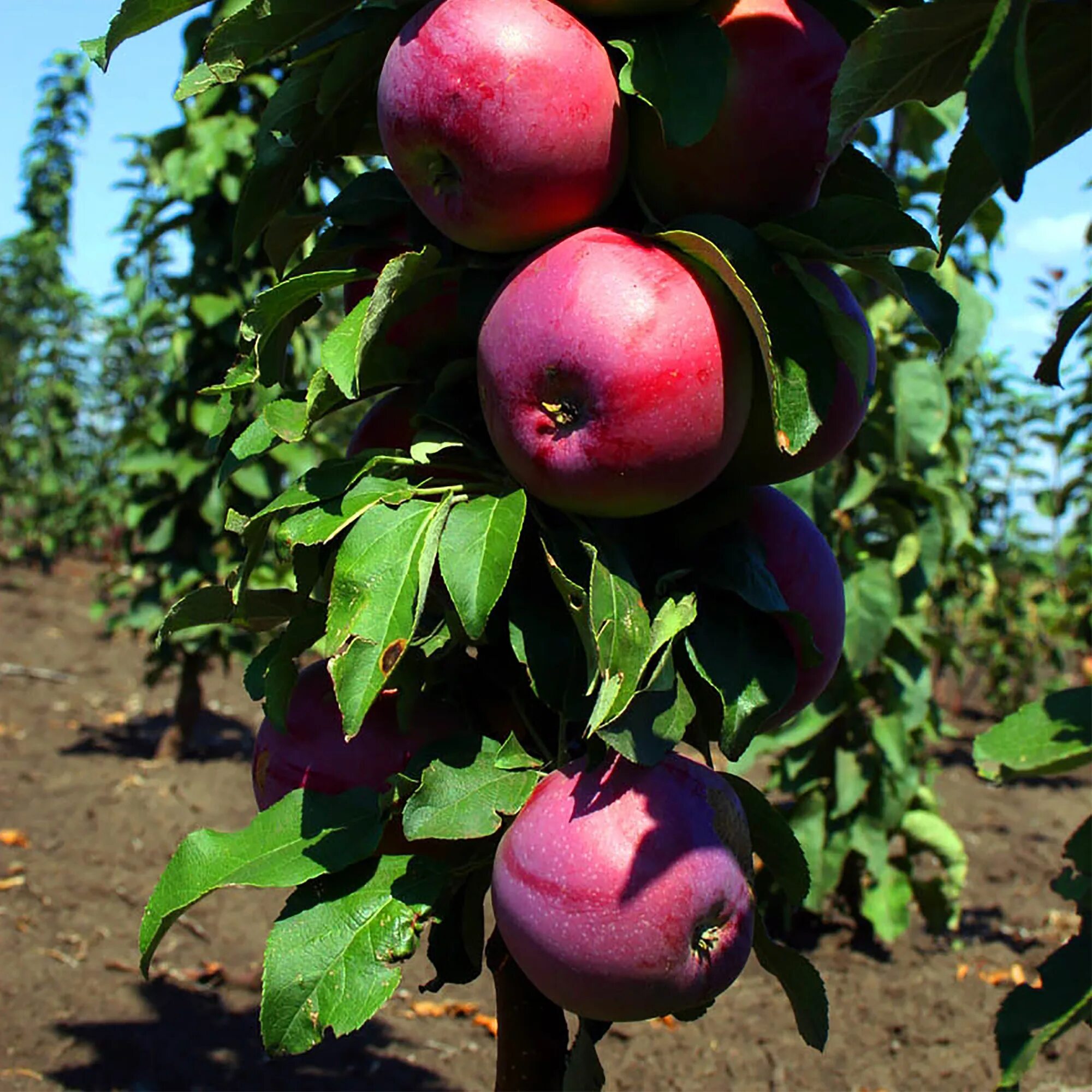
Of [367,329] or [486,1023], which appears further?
[486,1023]

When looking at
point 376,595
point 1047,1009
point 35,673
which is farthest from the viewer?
point 35,673

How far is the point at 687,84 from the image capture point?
94 centimetres

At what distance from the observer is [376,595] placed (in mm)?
968

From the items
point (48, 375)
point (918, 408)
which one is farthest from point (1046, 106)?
point (48, 375)

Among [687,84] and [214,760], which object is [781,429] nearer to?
[687,84]

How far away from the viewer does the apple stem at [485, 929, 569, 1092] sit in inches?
46.9

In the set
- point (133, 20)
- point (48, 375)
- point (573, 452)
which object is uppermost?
point (133, 20)

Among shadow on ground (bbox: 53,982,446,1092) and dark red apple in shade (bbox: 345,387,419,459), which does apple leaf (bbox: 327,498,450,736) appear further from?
shadow on ground (bbox: 53,982,446,1092)

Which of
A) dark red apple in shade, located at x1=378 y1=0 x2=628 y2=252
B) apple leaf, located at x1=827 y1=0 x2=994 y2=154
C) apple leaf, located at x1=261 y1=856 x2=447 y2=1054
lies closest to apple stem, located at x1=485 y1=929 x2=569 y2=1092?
apple leaf, located at x1=261 y1=856 x2=447 y2=1054

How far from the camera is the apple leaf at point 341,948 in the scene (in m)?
0.95

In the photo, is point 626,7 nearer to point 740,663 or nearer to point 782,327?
point 782,327

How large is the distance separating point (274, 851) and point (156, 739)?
5165 millimetres

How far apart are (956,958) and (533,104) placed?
3.67m

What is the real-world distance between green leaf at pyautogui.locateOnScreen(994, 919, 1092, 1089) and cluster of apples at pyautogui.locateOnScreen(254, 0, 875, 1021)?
0.50 m
